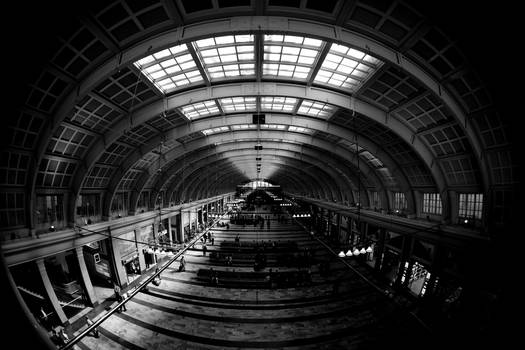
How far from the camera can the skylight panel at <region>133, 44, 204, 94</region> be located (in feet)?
28.8

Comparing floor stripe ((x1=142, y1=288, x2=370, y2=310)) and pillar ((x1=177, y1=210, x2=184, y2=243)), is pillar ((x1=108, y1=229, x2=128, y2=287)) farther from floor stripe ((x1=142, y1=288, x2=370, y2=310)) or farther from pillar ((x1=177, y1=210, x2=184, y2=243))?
pillar ((x1=177, y1=210, x2=184, y2=243))

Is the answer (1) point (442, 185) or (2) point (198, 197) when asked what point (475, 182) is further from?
(2) point (198, 197)

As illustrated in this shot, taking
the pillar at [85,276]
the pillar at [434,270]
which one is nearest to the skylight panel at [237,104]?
the pillar at [85,276]

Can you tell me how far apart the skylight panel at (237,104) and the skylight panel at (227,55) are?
279 centimetres

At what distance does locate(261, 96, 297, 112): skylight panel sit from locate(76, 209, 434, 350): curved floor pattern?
11532 mm

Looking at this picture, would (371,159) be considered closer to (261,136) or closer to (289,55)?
(261,136)

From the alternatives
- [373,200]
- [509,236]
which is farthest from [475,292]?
[373,200]

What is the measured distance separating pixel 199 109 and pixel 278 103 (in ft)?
17.3

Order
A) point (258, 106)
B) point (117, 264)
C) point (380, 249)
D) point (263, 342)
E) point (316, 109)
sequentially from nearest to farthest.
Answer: point (263, 342), point (258, 106), point (316, 109), point (117, 264), point (380, 249)

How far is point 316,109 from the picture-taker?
14734 mm

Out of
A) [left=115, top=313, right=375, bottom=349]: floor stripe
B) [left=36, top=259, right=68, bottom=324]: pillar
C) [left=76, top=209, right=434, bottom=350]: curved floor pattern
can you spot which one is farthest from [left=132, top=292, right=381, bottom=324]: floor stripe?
[left=36, top=259, right=68, bottom=324]: pillar

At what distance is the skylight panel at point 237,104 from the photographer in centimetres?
1395

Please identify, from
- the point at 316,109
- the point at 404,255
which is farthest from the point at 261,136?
the point at 404,255

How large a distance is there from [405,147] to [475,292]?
8.39 meters
